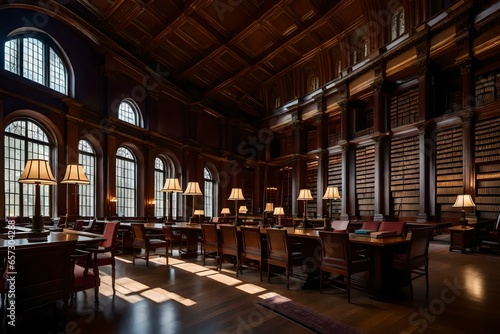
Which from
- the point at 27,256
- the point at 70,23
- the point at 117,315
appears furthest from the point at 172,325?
the point at 70,23

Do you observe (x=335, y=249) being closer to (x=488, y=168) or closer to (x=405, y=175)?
(x=488, y=168)

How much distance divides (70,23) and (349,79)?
355 inches

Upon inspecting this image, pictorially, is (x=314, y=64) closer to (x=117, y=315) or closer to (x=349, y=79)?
(x=349, y=79)

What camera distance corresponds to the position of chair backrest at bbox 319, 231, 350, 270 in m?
3.34

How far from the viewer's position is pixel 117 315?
2936 millimetres

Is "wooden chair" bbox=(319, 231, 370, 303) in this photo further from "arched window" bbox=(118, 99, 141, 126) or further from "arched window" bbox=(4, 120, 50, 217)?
"arched window" bbox=(118, 99, 141, 126)

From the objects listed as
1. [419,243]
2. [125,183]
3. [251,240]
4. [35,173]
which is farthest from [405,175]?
[35,173]

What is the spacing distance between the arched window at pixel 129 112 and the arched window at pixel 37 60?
1993 millimetres

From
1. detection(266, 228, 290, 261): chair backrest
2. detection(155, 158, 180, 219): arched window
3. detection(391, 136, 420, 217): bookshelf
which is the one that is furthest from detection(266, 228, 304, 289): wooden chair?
detection(155, 158, 180, 219): arched window

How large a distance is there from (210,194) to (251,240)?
9.96 m

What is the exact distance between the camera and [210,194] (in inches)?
560

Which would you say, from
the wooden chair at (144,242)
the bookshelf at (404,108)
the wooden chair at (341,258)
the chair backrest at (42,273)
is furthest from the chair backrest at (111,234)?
the bookshelf at (404,108)

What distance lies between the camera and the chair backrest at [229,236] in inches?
183

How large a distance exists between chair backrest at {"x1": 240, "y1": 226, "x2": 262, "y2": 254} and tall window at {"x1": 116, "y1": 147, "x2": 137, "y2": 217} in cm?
698
